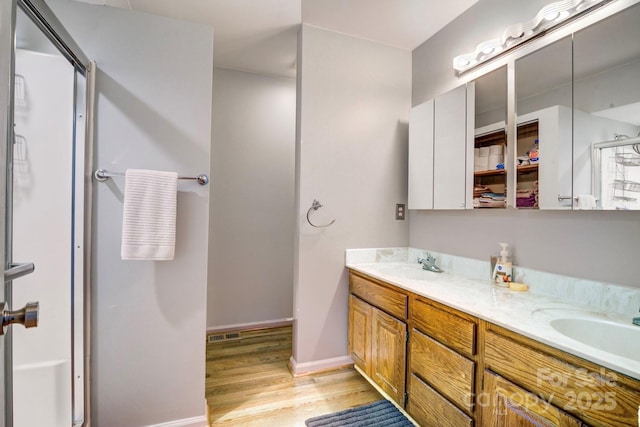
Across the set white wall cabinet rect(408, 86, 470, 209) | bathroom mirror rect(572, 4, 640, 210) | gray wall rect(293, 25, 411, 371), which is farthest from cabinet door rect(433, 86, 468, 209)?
bathroom mirror rect(572, 4, 640, 210)

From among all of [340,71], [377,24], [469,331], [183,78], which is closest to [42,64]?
[183,78]

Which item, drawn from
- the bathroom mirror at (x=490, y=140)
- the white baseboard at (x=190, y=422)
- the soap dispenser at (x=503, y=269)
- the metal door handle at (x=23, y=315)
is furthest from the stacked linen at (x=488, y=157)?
the white baseboard at (x=190, y=422)

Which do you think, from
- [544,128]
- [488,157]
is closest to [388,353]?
[488,157]

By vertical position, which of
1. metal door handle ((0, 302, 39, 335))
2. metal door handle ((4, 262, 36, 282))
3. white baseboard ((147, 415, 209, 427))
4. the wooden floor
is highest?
metal door handle ((4, 262, 36, 282))

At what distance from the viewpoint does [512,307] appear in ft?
4.12

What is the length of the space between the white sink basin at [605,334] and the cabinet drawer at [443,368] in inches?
15.6

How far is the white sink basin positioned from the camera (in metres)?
1.06

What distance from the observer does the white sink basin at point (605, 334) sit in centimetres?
106

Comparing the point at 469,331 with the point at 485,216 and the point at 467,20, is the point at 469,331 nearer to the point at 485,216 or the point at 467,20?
the point at 485,216

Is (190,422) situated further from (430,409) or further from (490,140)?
(490,140)

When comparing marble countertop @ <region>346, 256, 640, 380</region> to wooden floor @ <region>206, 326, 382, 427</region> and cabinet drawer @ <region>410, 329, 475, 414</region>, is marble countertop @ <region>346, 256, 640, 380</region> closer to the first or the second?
cabinet drawer @ <region>410, 329, 475, 414</region>

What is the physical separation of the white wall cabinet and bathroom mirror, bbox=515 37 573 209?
331mm

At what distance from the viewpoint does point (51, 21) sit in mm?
1063

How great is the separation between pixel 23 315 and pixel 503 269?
1.95m
